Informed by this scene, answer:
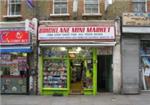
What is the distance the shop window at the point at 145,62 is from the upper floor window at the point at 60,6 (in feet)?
13.7

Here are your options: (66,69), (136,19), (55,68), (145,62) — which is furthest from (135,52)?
(55,68)

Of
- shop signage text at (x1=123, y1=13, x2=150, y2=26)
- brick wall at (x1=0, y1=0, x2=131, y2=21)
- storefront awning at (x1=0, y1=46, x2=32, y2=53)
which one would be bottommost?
storefront awning at (x1=0, y1=46, x2=32, y2=53)

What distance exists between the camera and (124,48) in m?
19.5

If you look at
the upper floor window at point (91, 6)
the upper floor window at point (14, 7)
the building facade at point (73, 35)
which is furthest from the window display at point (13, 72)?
the upper floor window at point (91, 6)

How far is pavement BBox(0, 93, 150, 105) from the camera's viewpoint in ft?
55.2

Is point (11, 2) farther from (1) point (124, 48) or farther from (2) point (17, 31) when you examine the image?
(1) point (124, 48)

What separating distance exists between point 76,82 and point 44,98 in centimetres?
233

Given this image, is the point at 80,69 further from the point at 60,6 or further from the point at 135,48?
the point at 60,6

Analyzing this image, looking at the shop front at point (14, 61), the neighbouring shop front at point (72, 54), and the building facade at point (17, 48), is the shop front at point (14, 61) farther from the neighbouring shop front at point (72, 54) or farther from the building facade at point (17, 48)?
the neighbouring shop front at point (72, 54)

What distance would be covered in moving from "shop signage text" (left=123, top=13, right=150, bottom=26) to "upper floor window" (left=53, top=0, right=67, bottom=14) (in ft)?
9.95

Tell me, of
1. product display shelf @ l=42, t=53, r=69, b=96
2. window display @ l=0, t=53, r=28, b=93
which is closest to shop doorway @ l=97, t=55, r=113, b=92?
product display shelf @ l=42, t=53, r=69, b=96

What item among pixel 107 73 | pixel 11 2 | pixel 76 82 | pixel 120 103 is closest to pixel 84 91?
pixel 76 82

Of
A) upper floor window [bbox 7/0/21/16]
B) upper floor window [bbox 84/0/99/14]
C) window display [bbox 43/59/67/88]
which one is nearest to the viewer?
window display [bbox 43/59/67/88]

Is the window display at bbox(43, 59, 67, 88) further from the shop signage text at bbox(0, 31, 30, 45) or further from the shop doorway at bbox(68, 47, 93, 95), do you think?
the shop signage text at bbox(0, 31, 30, 45)
